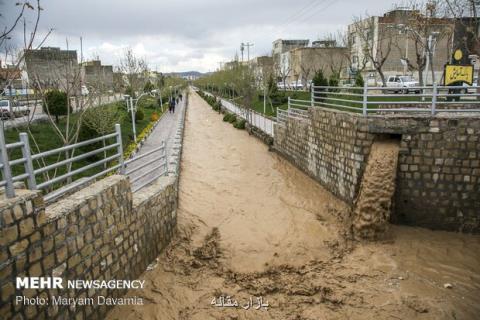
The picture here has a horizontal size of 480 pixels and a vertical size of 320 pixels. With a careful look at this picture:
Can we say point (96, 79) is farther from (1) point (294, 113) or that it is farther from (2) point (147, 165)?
(2) point (147, 165)

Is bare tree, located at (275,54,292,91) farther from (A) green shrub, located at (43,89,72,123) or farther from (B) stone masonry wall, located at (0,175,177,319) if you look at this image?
(B) stone masonry wall, located at (0,175,177,319)

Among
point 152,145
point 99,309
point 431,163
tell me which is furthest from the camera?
point 152,145

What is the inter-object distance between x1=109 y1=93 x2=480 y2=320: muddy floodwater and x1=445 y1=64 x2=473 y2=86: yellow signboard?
209 inches

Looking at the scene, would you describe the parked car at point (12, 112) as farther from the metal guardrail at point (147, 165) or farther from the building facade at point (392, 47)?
the building facade at point (392, 47)

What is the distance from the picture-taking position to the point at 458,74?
442 inches

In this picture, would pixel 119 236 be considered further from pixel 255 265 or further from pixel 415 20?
pixel 415 20

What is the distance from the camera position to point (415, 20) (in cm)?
2008

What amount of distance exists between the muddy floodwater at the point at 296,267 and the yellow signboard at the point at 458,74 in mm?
5316

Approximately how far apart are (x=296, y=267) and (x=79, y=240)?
14.7 feet

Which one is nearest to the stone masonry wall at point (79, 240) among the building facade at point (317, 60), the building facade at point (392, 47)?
the building facade at point (392, 47)

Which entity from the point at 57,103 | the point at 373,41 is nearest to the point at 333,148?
the point at 57,103

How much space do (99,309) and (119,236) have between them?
1138 mm

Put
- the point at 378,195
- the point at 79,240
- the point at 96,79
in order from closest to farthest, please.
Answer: the point at 79,240 → the point at 378,195 → the point at 96,79

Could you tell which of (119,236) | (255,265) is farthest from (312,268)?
(119,236)
